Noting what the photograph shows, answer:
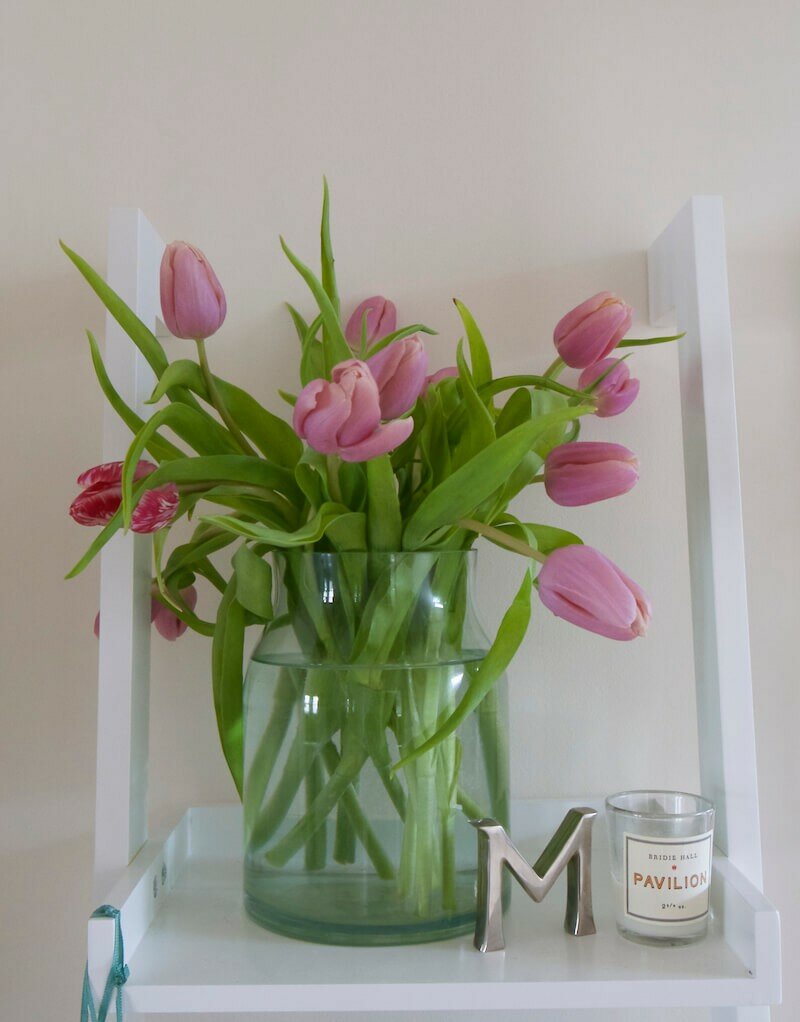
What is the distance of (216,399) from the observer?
575mm

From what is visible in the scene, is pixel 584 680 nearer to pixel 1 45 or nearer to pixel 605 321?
pixel 605 321

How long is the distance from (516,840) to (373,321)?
0.37 metres

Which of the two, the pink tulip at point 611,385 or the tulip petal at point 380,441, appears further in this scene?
the pink tulip at point 611,385

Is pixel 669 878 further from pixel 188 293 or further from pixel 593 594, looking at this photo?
pixel 188 293

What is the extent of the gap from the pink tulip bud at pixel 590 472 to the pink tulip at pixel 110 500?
0.21 m

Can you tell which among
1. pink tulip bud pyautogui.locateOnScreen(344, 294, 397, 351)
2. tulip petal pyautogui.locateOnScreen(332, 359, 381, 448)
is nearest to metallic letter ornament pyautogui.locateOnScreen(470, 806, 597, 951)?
tulip petal pyautogui.locateOnScreen(332, 359, 381, 448)

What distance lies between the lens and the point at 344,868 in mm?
538

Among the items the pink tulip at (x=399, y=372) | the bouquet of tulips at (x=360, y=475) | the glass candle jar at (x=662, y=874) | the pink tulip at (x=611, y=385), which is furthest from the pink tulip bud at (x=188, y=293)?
the glass candle jar at (x=662, y=874)

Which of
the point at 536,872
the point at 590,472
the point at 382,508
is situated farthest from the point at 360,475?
the point at 536,872

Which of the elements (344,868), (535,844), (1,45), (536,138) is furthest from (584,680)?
(1,45)

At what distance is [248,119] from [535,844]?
56cm

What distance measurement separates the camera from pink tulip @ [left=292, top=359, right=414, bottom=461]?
0.45 m

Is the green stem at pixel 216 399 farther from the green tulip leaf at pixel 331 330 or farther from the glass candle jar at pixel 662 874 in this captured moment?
the glass candle jar at pixel 662 874

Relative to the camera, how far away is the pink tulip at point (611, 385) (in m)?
0.62
